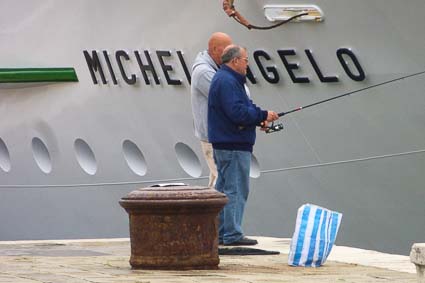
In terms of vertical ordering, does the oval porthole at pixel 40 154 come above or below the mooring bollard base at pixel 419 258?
above

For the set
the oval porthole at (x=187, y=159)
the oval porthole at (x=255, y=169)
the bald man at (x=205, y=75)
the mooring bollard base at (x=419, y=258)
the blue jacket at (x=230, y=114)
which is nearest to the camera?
the mooring bollard base at (x=419, y=258)

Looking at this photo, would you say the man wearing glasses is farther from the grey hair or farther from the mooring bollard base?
the mooring bollard base

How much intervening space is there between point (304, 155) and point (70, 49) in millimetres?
2724

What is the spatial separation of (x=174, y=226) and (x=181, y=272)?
266mm

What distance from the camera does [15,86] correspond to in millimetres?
15547

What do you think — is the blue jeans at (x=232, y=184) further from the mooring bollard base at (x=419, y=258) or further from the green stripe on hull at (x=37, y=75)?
the green stripe on hull at (x=37, y=75)

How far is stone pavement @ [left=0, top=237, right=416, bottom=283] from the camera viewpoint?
8.14 m

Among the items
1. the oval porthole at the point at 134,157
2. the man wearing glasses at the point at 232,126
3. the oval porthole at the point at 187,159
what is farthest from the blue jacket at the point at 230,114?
the oval porthole at the point at 134,157

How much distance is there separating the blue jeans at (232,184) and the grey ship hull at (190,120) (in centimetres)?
312

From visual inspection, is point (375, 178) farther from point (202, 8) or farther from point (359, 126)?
point (202, 8)

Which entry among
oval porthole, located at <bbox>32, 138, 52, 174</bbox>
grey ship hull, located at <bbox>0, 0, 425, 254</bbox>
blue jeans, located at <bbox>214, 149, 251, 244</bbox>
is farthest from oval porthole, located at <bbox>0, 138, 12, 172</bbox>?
blue jeans, located at <bbox>214, 149, 251, 244</bbox>

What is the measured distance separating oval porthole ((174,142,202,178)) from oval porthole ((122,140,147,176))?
0.42 metres

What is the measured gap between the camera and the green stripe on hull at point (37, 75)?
15.1m

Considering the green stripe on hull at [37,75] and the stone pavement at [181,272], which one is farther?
the green stripe on hull at [37,75]
